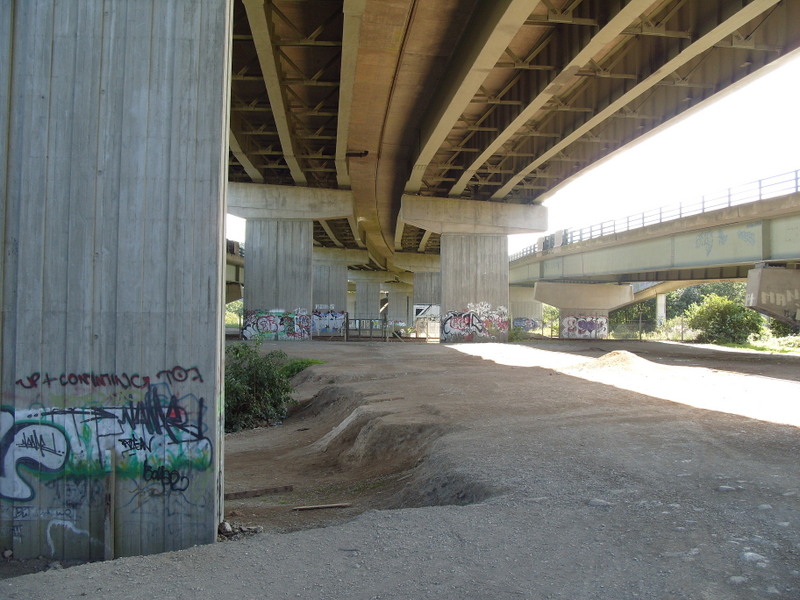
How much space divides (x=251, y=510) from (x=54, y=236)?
3.67m

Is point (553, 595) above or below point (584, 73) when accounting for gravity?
below

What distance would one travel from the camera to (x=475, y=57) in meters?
14.9

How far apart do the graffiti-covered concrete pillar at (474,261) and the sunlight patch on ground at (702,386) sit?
15460 mm

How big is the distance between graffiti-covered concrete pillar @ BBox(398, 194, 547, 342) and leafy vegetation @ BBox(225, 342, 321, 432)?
2072 centimetres

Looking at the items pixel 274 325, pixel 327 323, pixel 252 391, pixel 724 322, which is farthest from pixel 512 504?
pixel 327 323

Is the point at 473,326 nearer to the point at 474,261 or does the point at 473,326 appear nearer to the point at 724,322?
the point at 474,261

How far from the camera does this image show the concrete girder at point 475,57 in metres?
13.1

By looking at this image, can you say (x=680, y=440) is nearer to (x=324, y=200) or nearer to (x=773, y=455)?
(x=773, y=455)

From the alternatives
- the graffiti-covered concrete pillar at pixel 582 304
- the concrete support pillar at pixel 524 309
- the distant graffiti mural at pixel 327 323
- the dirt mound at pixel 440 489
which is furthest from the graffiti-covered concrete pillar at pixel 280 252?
the concrete support pillar at pixel 524 309

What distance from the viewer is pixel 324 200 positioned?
3356 centimetres

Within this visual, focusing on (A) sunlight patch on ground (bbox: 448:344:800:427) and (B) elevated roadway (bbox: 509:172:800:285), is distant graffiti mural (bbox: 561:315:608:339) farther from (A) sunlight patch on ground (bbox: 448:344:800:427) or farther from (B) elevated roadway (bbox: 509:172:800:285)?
(A) sunlight patch on ground (bbox: 448:344:800:427)

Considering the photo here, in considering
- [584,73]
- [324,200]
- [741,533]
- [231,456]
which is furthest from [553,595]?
[324,200]

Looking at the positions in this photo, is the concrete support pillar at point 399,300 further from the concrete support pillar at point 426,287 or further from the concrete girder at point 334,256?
the concrete girder at point 334,256

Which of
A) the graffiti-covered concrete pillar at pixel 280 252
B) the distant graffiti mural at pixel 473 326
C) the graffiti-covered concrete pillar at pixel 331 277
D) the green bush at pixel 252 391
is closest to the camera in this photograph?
the green bush at pixel 252 391
